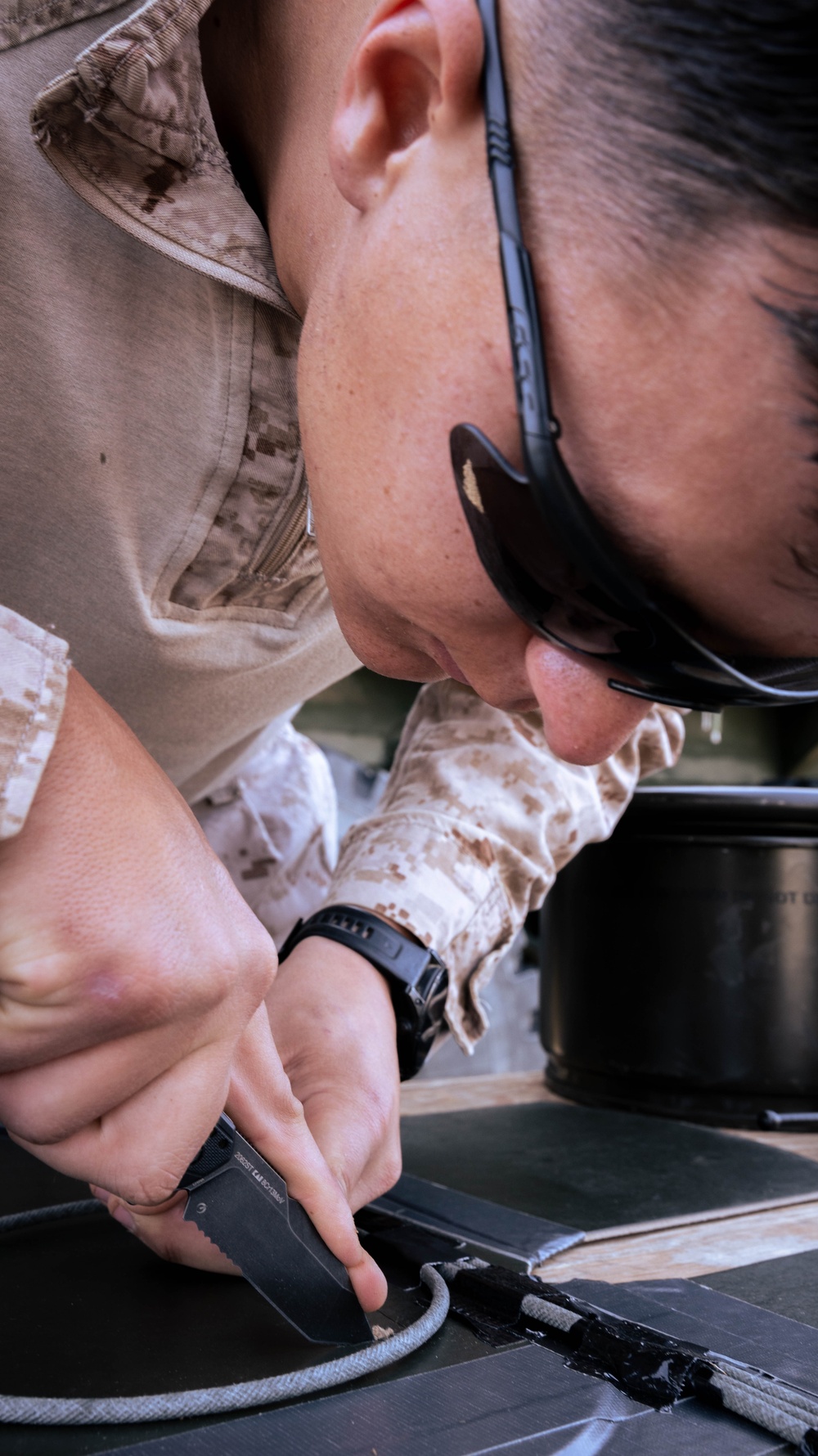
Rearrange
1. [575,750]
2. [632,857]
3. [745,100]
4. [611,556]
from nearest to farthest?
[745,100] → [611,556] → [575,750] → [632,857]

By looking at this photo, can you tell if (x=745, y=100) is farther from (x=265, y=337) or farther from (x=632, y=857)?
(x=632, y=857)

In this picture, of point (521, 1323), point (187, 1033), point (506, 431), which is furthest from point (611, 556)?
point (521, 1323)

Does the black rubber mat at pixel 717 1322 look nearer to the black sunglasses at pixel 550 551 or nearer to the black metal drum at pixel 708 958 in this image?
the black sunglasses at pixel 550 551

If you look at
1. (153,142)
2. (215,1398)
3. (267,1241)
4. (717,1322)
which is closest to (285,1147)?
Answer: (267,1241)

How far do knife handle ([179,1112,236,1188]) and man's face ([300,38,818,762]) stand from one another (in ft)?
0.91

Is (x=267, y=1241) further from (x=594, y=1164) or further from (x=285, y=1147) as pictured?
→ (x=594, y=1164)

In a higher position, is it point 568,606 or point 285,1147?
point 568,606

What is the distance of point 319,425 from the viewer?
635 millimetres

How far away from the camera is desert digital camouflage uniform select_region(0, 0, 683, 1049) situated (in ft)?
2.23

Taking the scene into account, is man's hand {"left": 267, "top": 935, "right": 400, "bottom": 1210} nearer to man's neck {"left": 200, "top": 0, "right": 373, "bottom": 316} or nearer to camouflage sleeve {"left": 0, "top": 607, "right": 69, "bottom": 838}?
camouflage sleeve {"left": 0, "top": 607, "right": 69, "bottom": 838}

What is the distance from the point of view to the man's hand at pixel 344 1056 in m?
0.79

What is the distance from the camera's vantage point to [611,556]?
Answer: 0.53 metres

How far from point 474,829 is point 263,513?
1.24ft

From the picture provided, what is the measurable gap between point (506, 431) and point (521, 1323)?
1.55 feet
